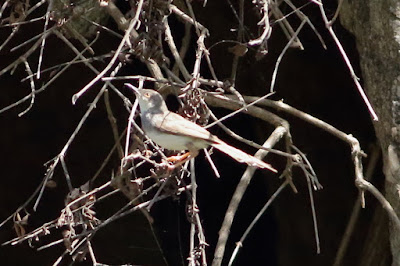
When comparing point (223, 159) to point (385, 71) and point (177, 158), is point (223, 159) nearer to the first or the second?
point (385, 71)

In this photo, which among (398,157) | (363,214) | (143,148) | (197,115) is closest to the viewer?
(197,115)

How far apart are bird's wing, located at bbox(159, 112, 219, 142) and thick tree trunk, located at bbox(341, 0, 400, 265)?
88 cm

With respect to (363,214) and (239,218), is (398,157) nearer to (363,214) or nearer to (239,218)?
(363,214)

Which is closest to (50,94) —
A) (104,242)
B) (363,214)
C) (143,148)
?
(104,242)

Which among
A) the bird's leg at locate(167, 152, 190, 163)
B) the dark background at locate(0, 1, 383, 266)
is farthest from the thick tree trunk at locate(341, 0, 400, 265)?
the dark background at locate(0, 1, 383, 266)

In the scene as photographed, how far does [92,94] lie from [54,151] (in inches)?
22.3

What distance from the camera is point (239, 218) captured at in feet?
18.1

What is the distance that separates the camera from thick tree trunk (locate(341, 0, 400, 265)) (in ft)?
10.3

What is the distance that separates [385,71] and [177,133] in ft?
3.29

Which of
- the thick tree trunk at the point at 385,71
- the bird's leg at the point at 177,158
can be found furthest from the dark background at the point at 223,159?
the bird's leg at the point at 177,158

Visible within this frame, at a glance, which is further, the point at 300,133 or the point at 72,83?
the point at 72,83

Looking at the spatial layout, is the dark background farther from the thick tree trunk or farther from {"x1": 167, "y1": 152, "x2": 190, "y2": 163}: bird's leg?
{"x1": 167, "y1": 152, "x2": 190, "y2": 163}: bird's leg

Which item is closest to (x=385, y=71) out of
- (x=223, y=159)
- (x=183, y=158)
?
(x=183, y=158)

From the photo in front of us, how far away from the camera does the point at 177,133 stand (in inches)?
104
